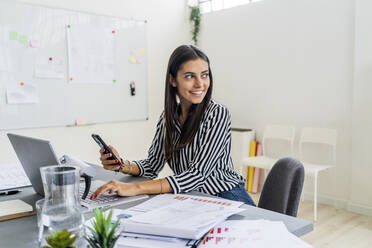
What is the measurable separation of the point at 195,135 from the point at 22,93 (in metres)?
2.26

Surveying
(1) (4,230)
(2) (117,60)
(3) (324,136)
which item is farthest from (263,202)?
(2) (117,60)

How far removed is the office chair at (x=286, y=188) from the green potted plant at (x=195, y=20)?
3489 millimetres

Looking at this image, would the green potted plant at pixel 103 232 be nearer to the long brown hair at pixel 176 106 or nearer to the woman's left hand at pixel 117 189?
the woman's left hand at pixel 117 189

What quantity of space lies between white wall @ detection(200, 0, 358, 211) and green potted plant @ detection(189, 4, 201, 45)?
0.30 ft

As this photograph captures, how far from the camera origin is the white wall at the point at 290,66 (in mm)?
3344

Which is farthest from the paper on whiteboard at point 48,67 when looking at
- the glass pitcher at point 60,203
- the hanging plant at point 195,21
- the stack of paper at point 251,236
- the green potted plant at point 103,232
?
the green potted plant at point 103,232

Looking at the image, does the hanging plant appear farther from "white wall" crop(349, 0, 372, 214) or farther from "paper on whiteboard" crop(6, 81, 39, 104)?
"paper on whiteboard" crop(6, 81, 39, 104)

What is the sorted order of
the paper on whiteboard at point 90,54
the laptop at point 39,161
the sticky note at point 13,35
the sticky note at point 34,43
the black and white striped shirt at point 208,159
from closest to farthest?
the laptop at point 39,161 < the black and white striped shirt at point 208,159 < the sticky note at point 13,35 < the sticky note at point 34,43 < the paper on whiteboard at point 90,54

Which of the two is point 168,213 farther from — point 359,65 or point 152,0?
point 152,0

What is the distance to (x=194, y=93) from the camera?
1.50 m

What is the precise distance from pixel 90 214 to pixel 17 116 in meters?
2.43

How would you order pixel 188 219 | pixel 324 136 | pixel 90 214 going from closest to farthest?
pixel 188 219 < pixel 90 214 < pixel 324 136

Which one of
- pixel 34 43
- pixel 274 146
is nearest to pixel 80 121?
pixel 34 43

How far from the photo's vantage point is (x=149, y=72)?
4145 mm
